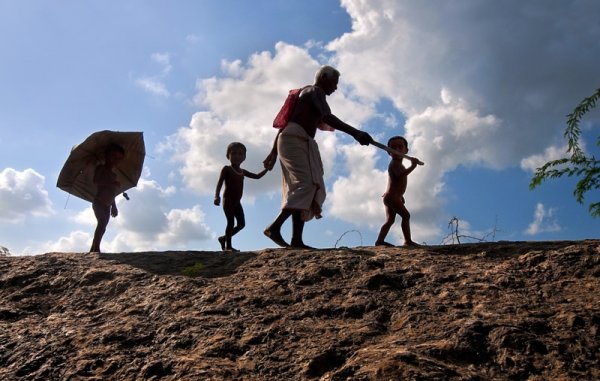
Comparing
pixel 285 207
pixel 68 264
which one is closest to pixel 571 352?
pixel 285 207

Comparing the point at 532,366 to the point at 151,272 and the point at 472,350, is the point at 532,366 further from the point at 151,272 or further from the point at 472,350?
the point at 151,272

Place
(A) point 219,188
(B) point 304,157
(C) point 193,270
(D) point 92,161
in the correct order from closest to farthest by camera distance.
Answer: (C) point 193,270, (B) point 304,157, (D) point 92,161, (A) point 219,188

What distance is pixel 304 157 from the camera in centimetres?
593

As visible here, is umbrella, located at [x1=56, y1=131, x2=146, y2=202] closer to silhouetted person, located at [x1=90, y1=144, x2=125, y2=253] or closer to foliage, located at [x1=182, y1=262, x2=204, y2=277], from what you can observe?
silhouetted person, located at [x1=90, y1=144, x2=125, y2=253]

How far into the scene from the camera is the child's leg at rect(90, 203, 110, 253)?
22.7ft

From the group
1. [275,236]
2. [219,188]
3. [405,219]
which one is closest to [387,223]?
[405,219]

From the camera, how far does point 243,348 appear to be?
3.54 meters

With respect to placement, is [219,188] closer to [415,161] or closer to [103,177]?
[103,177]

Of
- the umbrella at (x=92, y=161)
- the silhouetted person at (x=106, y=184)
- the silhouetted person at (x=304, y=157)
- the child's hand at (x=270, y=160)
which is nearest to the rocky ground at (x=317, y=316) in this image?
the silhouetted person at (x=304, y=157)

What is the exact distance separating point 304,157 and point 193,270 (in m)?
1.67

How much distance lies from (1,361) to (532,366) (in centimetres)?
322

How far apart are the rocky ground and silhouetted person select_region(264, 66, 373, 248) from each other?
22.1 inches

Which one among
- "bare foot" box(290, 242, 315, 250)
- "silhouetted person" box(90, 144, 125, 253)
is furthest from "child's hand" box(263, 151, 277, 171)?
"silhouetted person" box(90, 144, 125, 253)

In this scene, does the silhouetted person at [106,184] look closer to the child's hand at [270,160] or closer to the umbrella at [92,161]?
the umbrella at [92,161]
